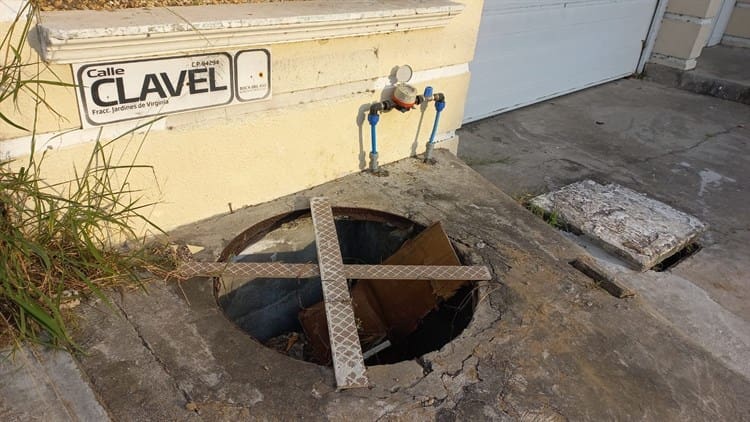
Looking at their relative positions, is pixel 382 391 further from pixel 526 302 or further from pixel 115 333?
pixel 115 333

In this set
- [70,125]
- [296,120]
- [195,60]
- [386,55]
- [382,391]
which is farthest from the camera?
[386,55]

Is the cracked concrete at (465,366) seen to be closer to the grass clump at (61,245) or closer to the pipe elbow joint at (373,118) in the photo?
the grass clump at (61,245)

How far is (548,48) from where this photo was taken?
→ 5.32 m

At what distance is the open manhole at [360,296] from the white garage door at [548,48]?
234 centimetres

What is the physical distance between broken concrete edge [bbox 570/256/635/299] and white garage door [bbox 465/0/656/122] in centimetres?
251

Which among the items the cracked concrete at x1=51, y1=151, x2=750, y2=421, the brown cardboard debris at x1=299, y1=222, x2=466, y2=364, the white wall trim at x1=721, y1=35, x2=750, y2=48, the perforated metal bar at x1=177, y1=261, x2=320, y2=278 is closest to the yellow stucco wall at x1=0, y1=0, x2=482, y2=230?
the cracked concrete at x1=51, y1=151, x2=750, y2=421

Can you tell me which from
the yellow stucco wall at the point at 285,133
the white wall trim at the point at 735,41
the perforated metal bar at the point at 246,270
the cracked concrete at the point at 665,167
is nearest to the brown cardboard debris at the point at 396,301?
the perforated metal bar at the point at 246,270

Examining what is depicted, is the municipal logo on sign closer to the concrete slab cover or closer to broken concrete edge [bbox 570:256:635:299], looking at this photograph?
broken concrete edge [bbox 570:256:635:299]

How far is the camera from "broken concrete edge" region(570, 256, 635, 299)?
2.49 m

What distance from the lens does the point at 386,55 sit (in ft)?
9.62

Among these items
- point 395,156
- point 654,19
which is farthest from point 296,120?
point 654,19

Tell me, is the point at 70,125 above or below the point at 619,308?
above

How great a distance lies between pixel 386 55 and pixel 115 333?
195 cm

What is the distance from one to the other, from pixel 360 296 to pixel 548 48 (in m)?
3.69
